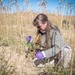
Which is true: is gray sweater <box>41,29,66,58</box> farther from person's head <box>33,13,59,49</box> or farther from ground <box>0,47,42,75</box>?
ground <box>0,47,42,75</box>

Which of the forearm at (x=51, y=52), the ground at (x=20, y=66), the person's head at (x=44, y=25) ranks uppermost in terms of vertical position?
the person's head at (x=44, y=25)

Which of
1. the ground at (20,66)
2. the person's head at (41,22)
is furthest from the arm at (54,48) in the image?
the ground at (20,66)

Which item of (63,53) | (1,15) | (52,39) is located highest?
(1,15)

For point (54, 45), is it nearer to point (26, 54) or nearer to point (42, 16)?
point (42, 16)

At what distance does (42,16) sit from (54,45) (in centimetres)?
44

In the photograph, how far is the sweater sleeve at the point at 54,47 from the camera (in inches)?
109

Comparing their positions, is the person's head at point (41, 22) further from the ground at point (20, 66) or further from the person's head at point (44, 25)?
the ground at point (20, 66)

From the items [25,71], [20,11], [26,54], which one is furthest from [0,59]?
[20,11]

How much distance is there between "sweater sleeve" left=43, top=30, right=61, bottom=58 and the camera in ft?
9.06

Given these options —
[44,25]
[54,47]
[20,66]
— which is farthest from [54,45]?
[20,66]

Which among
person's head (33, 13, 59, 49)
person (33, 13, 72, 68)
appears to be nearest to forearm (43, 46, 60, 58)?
person (33, 13, 72, 68)

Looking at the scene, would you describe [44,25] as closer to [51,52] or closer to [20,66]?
[51,52]

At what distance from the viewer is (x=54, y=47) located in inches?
109

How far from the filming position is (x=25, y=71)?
2.88 m
